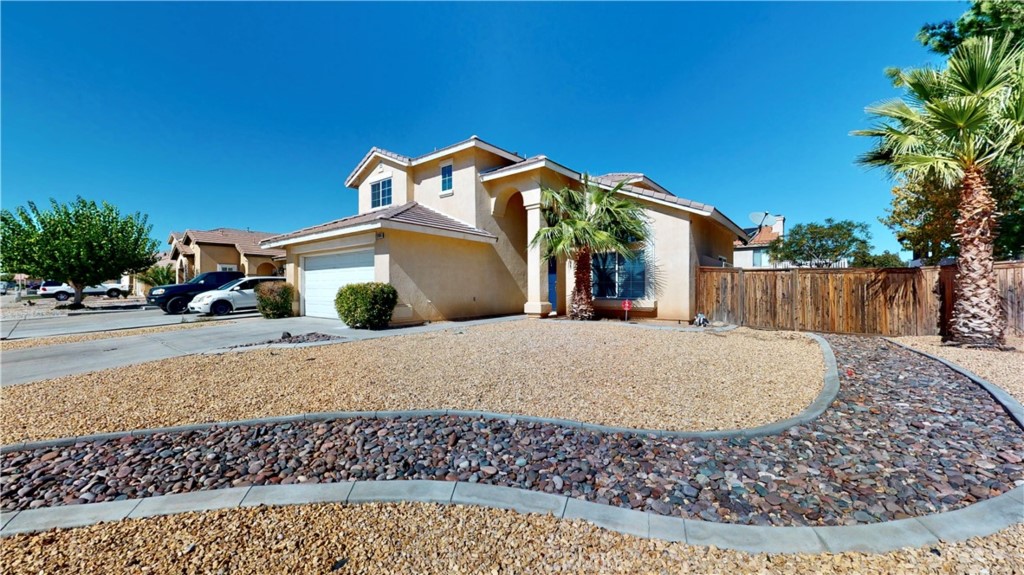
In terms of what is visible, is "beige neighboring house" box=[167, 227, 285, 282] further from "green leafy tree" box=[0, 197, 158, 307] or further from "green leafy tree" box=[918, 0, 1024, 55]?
"green leafy tree" box=[918, 0, 1024, 55]

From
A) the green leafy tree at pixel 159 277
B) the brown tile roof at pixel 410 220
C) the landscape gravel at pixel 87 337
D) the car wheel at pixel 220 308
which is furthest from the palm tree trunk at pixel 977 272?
the green leafy tree at pixel 159 277

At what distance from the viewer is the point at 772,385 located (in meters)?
5.38

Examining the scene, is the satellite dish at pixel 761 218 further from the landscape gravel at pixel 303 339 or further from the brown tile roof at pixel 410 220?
the landscape gravel at pixel 303 339

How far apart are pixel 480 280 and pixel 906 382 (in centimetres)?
1176

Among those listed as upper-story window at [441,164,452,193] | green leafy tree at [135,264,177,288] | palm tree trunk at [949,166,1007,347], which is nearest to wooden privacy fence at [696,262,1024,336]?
palm tree trunk at [949,166,1007,347]

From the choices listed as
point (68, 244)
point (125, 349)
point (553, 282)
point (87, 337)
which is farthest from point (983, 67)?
point (68, 244)

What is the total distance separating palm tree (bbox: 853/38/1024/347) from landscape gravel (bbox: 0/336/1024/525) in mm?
5084

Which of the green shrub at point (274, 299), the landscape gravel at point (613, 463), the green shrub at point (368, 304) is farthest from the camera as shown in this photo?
the green shrub at point (274, 299)

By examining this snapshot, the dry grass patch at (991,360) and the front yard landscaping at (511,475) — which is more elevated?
the dry grass patch at (991,360)

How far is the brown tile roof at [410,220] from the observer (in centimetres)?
1248

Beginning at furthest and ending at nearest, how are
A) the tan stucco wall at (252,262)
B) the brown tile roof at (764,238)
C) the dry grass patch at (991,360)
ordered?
1. the brown tile roof at (764,238)
2. the tan stucco wall at (252,262)
3. the dry grass patch at (991,360)

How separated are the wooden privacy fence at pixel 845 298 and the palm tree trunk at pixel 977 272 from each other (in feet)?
5.02

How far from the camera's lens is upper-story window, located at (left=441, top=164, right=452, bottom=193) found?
15.6m

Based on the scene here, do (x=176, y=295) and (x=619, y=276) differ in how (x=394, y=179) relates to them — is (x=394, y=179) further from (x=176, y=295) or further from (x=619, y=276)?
(x=176, y=295)
